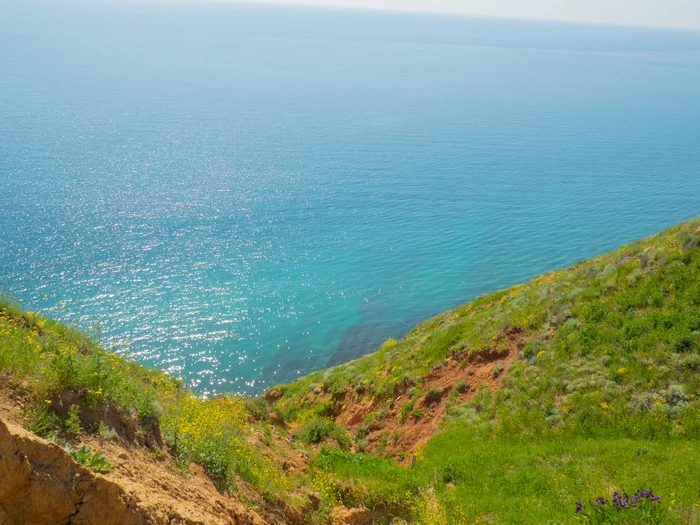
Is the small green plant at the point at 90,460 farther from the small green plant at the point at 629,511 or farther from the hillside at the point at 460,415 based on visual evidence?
the small green plant at the point at 629,511

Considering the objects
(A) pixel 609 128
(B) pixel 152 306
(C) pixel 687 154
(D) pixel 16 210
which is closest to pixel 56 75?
(D) pixel 16 210

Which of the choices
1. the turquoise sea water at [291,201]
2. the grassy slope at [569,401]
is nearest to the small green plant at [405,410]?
the grassy slope at [569,401]

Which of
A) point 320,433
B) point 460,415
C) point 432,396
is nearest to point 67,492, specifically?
point 320,433

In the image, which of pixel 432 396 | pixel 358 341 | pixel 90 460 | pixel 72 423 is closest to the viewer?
pixel 90 460

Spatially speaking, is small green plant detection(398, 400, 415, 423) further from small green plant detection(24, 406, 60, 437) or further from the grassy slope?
small green plant detection(24, 406, 60, 437)

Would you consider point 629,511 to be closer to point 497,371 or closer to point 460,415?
point 460,415

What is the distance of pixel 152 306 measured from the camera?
41.8 meters

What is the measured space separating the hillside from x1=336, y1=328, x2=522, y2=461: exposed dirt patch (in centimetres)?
8

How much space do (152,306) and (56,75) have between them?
10488cm

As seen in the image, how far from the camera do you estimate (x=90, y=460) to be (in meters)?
7.98

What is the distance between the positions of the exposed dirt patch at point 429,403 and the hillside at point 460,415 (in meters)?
0.08

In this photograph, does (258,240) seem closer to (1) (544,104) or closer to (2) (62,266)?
(2) (62,266)

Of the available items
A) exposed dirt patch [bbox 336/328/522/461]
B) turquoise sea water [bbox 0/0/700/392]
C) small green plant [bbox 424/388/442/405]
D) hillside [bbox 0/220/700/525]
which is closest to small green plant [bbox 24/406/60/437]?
hillside [bbox 0/220/700/525]

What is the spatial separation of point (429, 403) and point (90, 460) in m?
15.4
